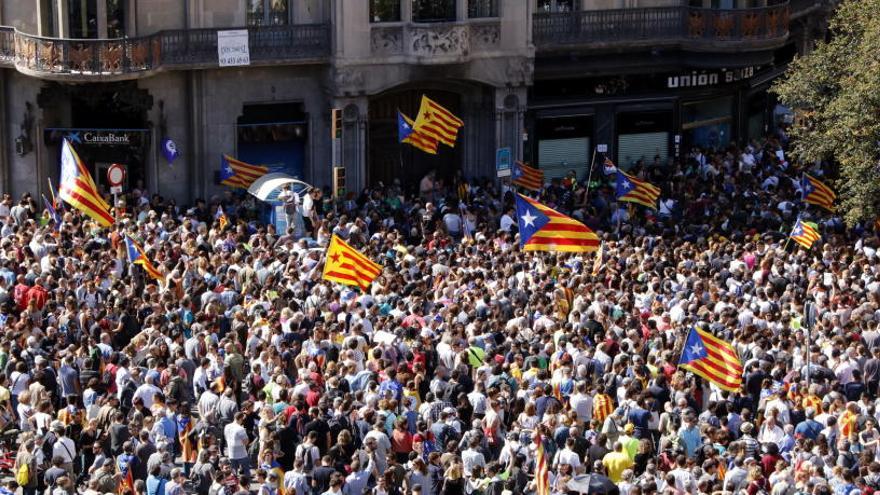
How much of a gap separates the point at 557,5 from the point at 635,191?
854 centimetres

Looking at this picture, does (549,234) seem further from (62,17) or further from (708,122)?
(708,122)

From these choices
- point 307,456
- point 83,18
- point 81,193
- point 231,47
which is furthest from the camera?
point 231,47

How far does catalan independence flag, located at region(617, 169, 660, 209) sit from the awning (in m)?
6.82

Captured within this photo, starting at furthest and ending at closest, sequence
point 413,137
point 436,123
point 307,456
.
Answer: point 436,123 → point 413,137 → point 307,456

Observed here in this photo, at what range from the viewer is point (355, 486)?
24.5 metres

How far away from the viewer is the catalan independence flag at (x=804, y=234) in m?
36.6

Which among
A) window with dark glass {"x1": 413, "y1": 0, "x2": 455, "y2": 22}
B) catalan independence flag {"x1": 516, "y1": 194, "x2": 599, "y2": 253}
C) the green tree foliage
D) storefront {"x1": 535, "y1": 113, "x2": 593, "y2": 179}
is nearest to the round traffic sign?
window with dark glass {"x1": 413, "y1": 0, "x2": 455, "y2": 22}

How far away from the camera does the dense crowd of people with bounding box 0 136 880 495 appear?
Result: 24844 millimetres

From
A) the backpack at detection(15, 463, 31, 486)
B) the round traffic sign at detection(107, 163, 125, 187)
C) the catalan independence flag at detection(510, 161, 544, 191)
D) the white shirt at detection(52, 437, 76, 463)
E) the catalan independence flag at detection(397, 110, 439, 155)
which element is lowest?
the backpack at detection(15, 463, 31, 486)

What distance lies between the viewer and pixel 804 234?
120 ft

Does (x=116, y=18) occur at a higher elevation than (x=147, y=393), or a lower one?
higher

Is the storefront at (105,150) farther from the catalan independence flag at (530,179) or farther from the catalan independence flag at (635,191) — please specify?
the catalan independence flag at (635,191)

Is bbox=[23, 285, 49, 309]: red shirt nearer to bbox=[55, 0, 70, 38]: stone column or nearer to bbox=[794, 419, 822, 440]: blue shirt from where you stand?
bbox=[55, 0, 70, 38]: stone column

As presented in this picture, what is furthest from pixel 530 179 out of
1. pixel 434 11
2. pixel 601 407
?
pixel 601 407
